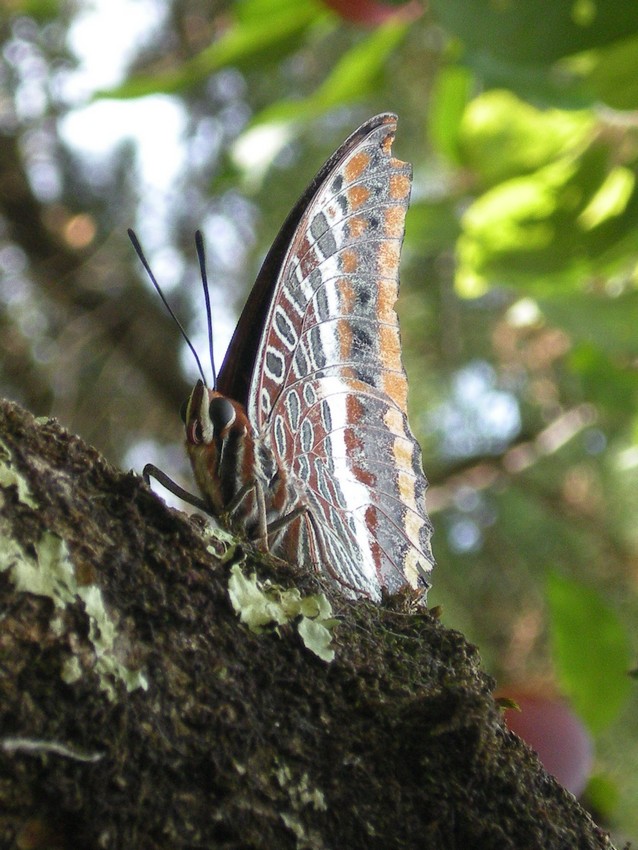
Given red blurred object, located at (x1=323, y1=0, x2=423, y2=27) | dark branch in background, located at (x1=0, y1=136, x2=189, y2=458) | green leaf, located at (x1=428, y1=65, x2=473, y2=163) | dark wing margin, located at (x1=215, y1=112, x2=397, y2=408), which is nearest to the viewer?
dark wing margin, located at (x1=215, y1=112, x2=397, y2=408)

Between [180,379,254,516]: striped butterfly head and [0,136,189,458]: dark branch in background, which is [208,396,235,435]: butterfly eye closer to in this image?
[180,379,254,516]: striped butterfly head

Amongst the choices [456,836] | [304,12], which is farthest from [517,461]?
[456,836]

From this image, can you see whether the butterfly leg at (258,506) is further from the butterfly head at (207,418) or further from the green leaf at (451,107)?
the green leaf at (451,107)

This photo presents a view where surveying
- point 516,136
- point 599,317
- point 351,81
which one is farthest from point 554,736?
point 351,81

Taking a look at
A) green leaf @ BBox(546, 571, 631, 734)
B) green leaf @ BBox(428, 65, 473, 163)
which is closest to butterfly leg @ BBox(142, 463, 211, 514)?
green leaf @ BBox(546, 571, 631, 734)

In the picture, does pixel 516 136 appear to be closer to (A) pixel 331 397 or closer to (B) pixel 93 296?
(A) pixel 331 397

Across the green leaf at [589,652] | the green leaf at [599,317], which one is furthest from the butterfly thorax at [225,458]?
the green leaf at [599,317]
